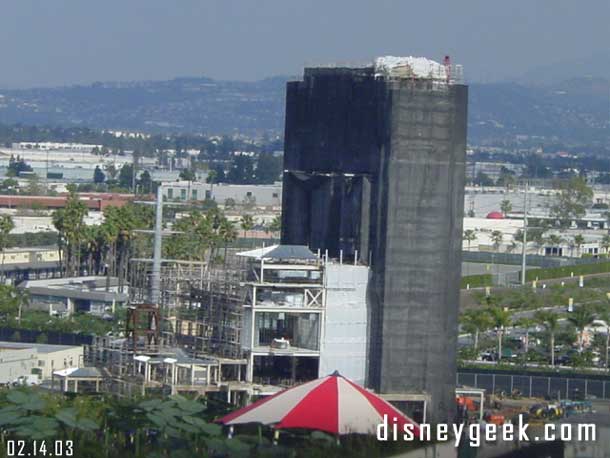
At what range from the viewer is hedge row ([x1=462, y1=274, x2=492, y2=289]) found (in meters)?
66.7

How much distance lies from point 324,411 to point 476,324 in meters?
23.8

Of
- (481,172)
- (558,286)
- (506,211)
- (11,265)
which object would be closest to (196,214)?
(11,265)

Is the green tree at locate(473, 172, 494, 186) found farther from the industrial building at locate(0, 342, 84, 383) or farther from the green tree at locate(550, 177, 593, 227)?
the industrial building at locate(0, 342, 84, 383)

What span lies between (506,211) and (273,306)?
76133 mm

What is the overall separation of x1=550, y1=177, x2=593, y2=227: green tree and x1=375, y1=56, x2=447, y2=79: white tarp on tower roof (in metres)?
67.0

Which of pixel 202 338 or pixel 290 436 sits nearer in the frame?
pixel 290 436

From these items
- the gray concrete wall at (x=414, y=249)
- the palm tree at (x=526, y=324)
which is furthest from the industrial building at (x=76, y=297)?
the gray concrete wall at (x=414, y=249)

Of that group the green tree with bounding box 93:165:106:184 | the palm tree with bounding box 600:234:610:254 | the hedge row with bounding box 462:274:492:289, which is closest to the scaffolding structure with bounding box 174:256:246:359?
the hedge row with bounding box 462:274:492:289

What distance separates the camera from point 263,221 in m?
92.3

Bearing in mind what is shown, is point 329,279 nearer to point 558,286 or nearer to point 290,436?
point 290,436

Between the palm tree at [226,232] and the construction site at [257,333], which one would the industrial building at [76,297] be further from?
the construction site at [257,333]

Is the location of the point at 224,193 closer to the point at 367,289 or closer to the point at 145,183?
the point at 145,183

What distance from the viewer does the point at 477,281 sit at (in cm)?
6775

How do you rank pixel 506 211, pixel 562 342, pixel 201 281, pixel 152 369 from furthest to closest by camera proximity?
1. pixel 506 211
2. pixel 562 342
3. pixel 201 281
4. pixel 152 369
